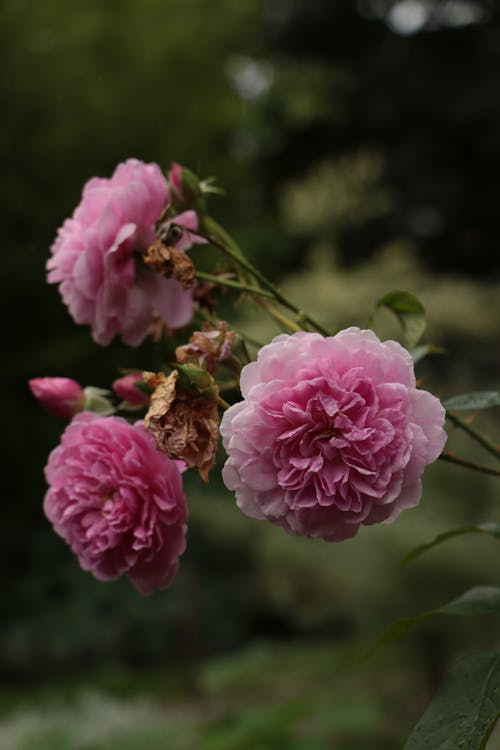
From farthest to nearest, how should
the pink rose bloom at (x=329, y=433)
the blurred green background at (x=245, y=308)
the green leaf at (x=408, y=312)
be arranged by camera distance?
the blurred green background at (x=245, y=308) < the green leaf at (x=408, y=312) < the pink rose bloom at (x=329, y=433)

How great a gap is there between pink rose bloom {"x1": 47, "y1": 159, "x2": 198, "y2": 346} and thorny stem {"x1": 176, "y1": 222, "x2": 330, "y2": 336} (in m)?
0.02

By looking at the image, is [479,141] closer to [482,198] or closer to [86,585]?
[482,198]

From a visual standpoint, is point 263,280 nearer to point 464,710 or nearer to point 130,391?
point 130,391

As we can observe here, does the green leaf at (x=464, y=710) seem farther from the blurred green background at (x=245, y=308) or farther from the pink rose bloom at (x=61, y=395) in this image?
the blurred green background at (x=245, y=308)

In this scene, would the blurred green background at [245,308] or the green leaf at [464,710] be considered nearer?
the green leaf at [464,710]

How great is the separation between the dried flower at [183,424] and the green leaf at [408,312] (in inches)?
4.8

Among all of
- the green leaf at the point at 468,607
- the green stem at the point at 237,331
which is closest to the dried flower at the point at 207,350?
the green stem at the point at 237,331

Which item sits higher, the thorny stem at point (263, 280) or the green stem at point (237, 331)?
the thorny stem at point (263, 280)

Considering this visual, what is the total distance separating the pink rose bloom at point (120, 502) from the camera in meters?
0.39

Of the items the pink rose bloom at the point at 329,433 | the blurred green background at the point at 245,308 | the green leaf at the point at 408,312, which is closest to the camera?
the pink rose bloom at the point at 329,433

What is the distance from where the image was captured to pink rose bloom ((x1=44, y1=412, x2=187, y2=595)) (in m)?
0.39

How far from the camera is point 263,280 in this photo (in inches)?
16.0

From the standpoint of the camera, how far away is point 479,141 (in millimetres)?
5195

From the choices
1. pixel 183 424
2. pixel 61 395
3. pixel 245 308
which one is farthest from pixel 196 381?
pixel 245 308
